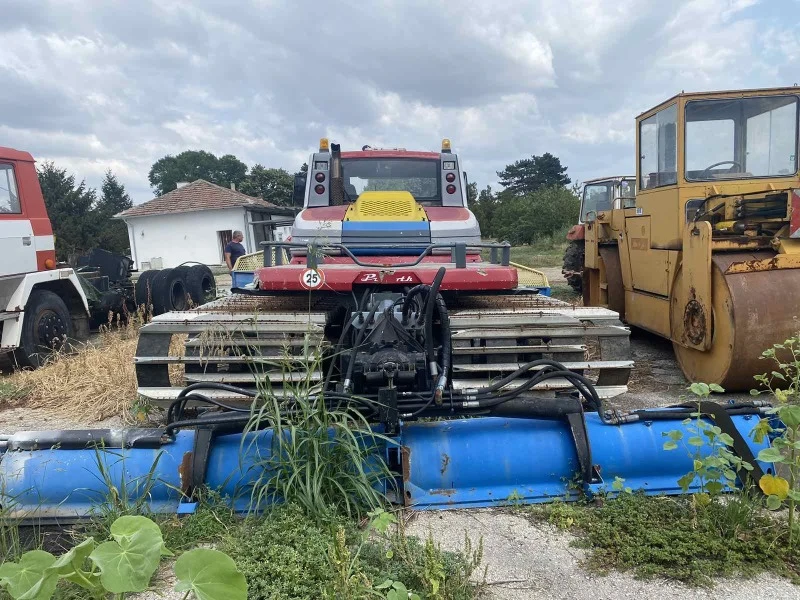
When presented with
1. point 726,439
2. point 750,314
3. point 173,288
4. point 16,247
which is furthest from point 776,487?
point 173,288

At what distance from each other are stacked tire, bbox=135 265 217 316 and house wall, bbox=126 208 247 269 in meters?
21.1

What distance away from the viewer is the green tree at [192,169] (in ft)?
241

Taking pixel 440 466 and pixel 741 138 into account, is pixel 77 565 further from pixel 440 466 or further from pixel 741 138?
pixel 741 138

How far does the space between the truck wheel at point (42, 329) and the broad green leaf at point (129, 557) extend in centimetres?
586

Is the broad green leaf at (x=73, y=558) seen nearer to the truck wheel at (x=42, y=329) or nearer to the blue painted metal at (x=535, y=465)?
the blue painted metal at (x=535, y=465)

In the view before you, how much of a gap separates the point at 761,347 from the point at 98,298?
27.9 feet

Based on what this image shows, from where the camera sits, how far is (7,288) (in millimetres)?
6828

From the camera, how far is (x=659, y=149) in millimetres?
6414

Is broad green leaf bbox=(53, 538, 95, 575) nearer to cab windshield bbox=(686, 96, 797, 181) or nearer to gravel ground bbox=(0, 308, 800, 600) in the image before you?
gravel ground bbox=(0, 308, 800, 600)

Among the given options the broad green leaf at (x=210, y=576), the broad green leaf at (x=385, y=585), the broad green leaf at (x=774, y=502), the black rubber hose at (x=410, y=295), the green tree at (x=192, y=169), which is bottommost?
the broad green leaf at (x=385, y=585)

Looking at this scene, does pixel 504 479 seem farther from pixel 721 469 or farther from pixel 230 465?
pixel 230 465

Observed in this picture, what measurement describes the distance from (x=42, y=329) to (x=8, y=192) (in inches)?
62.2

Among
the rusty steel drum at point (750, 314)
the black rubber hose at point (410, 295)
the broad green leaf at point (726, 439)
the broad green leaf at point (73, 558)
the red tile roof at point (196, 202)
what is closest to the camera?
the broad green leaf at point (73, 558)

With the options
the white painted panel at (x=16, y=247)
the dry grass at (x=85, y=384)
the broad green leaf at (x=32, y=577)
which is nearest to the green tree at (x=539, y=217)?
the white painted panel at (x=16, y=247)
